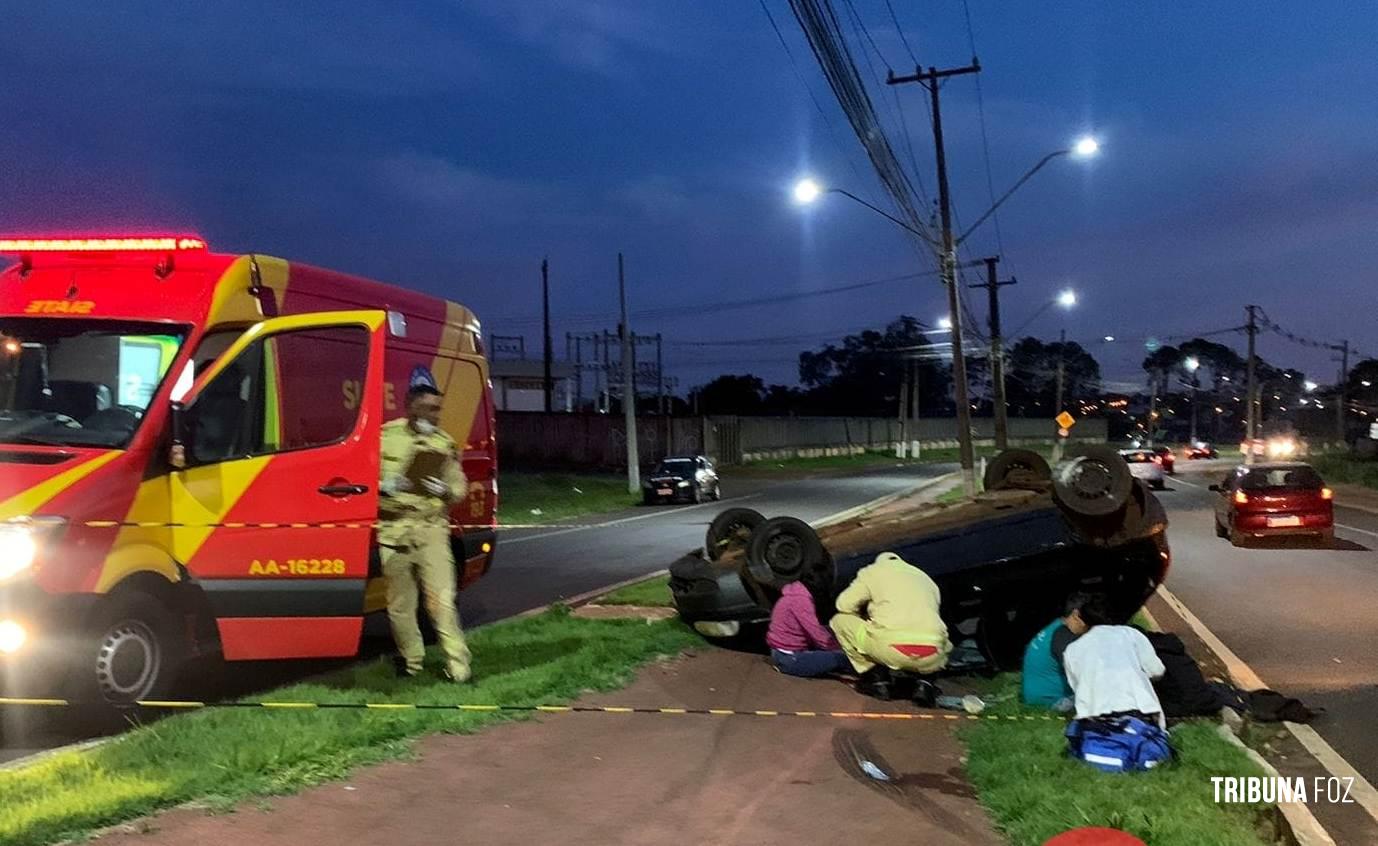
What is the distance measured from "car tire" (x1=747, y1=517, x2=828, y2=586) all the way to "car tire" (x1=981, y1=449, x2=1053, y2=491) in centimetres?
247

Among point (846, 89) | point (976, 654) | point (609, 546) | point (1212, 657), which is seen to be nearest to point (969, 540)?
point (976, 654)

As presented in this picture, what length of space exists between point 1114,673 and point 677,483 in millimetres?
27960

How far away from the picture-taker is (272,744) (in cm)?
588

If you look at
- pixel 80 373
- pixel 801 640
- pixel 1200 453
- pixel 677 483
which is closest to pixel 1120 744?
pixel 801 640

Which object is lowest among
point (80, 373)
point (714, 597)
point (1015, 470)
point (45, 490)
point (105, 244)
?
point (714, 597)

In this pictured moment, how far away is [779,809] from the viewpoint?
544 cm

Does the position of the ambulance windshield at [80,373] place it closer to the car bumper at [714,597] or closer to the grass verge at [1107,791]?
the car bumper at [714,597]

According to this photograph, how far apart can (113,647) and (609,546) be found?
13627mm

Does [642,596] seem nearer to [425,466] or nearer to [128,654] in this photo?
[425,466]

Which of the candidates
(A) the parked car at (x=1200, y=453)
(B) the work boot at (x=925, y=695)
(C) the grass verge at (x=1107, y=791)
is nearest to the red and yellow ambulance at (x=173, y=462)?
(B) the work boot at (x=925, y=695)

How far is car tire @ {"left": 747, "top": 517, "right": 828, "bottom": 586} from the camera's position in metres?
8.91

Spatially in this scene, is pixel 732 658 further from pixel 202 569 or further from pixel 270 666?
pixel 202 569

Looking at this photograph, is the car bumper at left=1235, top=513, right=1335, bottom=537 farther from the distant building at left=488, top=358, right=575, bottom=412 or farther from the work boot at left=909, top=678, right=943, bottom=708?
the distant building at left=488, top=358, right=575, bottom=412

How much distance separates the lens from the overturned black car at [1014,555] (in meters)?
8.80
